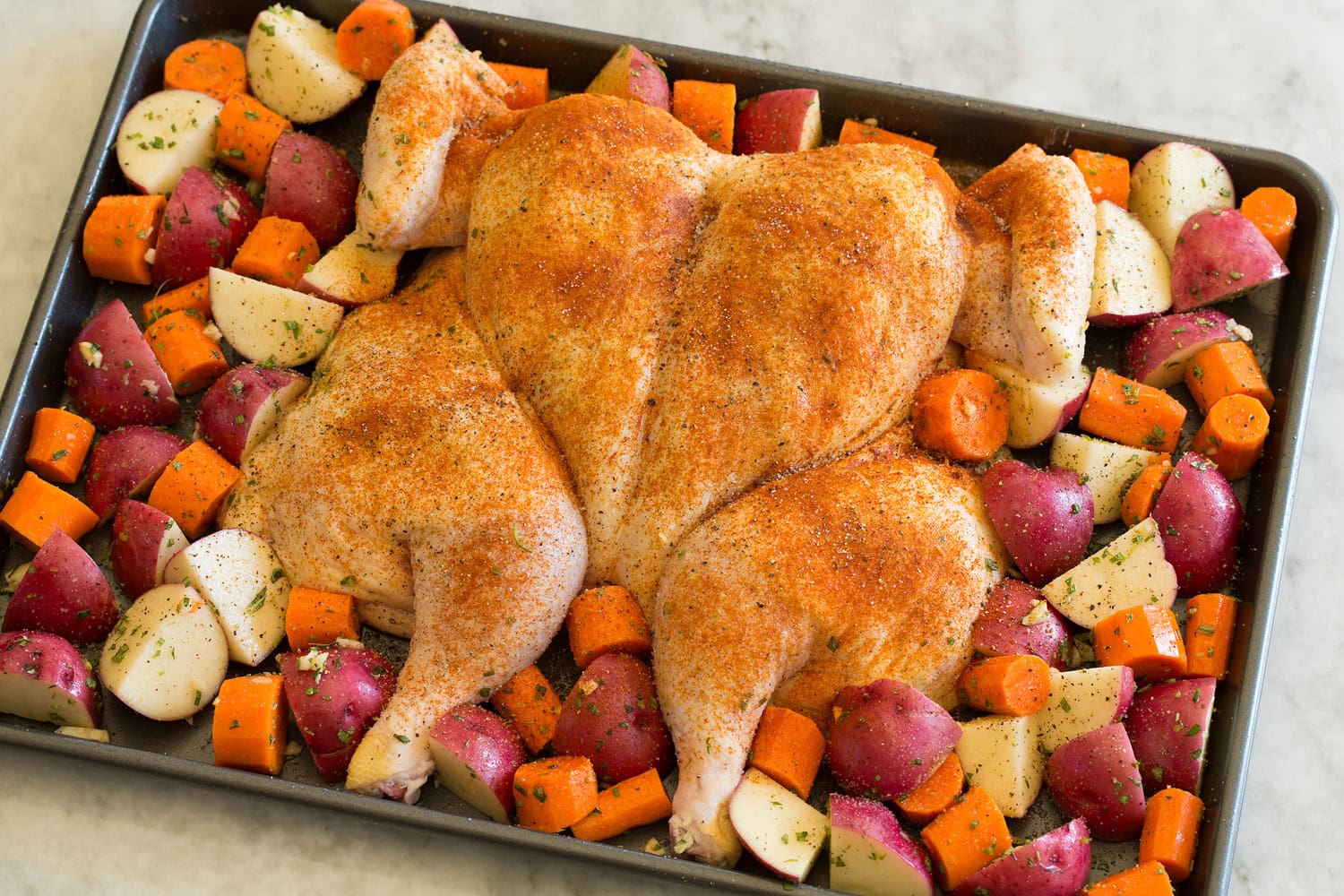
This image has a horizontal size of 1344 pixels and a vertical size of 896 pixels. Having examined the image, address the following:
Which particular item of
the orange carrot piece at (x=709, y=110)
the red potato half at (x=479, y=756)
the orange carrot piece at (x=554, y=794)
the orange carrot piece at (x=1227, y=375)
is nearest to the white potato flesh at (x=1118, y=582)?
the orange carrot piece at (x=1227, y=375)

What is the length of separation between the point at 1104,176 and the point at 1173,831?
1.58 metres

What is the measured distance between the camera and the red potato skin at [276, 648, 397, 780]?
3.15 meters

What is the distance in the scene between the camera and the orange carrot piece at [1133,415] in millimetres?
3520

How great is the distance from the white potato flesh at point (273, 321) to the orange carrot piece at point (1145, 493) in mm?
1867

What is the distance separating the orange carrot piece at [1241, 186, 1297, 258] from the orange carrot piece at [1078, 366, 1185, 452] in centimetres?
50

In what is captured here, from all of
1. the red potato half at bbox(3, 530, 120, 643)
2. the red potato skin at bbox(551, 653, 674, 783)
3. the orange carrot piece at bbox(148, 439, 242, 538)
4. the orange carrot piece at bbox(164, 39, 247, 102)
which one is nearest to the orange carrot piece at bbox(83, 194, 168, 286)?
the orange carrot piece at bbox(164, 39, 247, 102)

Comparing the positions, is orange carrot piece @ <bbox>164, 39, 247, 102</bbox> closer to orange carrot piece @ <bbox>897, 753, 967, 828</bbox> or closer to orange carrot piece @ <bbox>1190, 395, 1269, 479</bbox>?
orange carrot piece @ <bbox>897, 753, 967, 828</bbox>

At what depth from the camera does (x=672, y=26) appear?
4371 mm

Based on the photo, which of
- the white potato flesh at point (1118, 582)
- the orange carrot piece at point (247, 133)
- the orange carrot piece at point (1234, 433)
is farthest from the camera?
the orange carrot piece at point (247, 133)

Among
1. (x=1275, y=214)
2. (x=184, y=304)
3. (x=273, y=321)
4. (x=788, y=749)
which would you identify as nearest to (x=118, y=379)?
(x=184, y=304)

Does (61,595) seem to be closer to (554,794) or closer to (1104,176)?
(554,794)

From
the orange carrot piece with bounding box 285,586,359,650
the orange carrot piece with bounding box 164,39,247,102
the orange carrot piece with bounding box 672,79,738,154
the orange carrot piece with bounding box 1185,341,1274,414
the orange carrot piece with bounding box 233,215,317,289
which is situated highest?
the orange carrot piece with bounding box 164,39,247,102

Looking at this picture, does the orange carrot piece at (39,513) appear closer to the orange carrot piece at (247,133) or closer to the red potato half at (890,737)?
the orange carrot piece at (247,133)

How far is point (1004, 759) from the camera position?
316 centimetres
